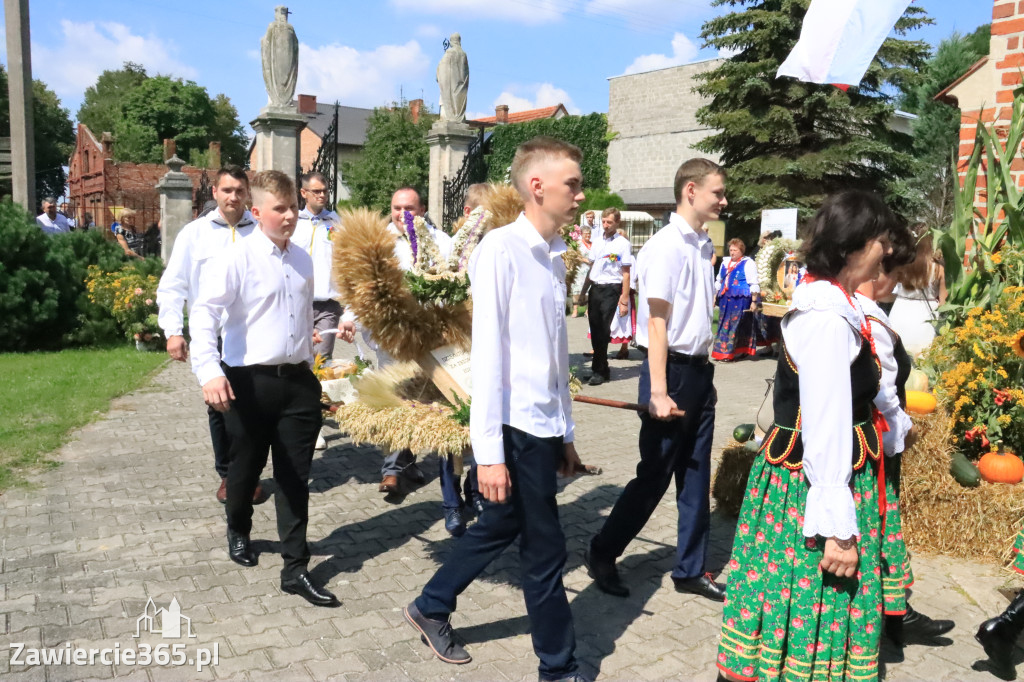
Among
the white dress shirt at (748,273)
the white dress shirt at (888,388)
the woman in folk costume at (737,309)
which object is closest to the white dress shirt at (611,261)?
the woman in folk costume at (737,309)

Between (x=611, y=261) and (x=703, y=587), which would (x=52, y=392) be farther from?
(x=703, y=587)

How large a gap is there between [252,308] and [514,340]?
1.71 meters

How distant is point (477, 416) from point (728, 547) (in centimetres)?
255

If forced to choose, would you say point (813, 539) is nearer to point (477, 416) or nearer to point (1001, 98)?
point (477, 416)

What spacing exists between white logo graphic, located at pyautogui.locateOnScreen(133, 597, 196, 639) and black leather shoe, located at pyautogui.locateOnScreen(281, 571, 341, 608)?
0.51 metres

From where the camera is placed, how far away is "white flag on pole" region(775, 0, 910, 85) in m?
5.83

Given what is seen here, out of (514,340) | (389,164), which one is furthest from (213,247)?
(389,164)

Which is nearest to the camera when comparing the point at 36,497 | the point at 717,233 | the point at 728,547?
the point at 728,547

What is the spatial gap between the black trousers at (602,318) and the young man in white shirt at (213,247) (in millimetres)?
5630

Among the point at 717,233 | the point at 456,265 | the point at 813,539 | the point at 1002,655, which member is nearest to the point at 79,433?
the point at 456,265

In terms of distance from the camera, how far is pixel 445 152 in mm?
17891

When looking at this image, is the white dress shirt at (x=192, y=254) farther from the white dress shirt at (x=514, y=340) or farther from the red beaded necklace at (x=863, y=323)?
the red beaded necklace at (x=863, y=323)

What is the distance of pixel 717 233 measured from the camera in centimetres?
2058

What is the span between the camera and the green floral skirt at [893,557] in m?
3.39
